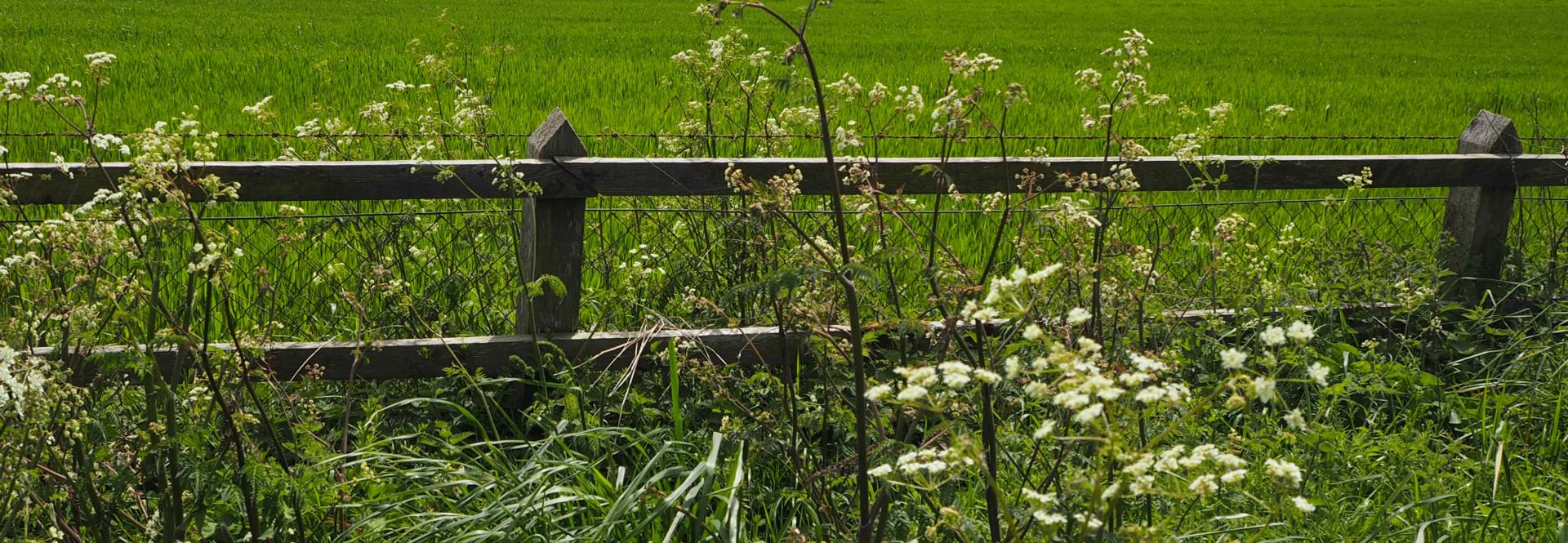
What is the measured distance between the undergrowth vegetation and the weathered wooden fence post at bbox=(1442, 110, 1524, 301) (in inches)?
5.1

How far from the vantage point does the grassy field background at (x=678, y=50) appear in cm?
1009

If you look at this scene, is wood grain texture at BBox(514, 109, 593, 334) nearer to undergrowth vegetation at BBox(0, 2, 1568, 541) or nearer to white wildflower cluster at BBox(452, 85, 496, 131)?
undergrowth vegetation at BBox(0, 2, 1568, 541)

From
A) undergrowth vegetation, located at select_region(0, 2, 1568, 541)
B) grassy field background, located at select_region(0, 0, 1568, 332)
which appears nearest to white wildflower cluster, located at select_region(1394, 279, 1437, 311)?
undergrowth vegetation, located at select_region(0, 2, 1568, 541)

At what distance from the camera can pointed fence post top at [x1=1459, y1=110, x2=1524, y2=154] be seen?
4711 mm

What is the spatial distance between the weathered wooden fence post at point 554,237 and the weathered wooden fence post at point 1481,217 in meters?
3.39

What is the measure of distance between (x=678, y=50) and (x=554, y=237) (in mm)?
12949

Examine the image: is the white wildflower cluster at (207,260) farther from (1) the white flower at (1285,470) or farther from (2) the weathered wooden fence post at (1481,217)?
(2) the weathered wooden fence post at (1481,217)

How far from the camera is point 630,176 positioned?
375 cm

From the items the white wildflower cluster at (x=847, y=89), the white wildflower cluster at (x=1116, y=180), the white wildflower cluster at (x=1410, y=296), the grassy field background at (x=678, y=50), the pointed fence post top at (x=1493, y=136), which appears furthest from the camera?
the grassy field background at (x=678, y=50)

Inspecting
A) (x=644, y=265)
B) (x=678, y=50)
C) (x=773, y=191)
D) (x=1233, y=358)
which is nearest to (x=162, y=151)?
Result: (x=773, y=191)

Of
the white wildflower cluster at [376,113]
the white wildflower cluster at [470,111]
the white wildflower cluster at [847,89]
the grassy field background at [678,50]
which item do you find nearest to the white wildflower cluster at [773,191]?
the white wildflower cluster at [847,89]

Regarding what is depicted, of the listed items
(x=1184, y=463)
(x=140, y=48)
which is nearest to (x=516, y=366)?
(x=1184, y=463)

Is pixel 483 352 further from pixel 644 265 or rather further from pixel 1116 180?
pixel 1116 180

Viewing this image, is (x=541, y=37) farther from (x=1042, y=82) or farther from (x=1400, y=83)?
(x=1400, y=83)
